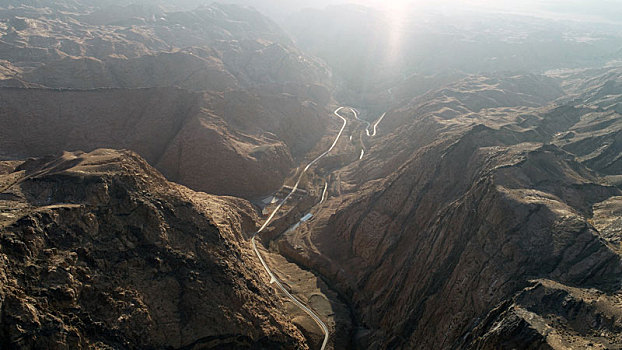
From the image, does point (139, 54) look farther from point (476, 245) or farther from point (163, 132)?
point (476, 245)

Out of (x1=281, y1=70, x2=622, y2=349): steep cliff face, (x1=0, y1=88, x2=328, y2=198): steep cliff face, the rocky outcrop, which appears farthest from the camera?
the rocky outcrop

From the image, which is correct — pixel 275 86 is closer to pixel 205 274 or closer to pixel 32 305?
pixel 205 274

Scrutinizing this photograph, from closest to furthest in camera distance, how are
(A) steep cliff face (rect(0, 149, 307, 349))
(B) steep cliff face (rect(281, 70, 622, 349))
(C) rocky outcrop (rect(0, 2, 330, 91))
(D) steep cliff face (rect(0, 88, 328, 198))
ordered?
(A) steep cliff face (rect(0, 149, 307, 349)) → (B) steep cliff face (rect(281, 70, 622, 349)) → (D) steep cliff face (rect(0, 88, 328, 198)) → (C) rocky outcrop (rect(0, 2, 330, 91))

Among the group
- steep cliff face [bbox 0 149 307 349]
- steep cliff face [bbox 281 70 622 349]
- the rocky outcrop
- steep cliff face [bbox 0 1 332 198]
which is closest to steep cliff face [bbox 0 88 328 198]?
steep cliff face [bbox 0 1 332 198]

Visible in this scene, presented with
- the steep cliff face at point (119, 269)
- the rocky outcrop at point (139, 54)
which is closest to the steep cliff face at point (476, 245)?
the steep cliff face at point (119, 269)

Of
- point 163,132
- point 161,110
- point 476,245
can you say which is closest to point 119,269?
point 476,245

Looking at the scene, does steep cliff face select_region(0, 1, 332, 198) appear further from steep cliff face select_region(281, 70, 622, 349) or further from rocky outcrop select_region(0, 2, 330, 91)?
steep cliff face select_region(281, 70, 622, 349)
